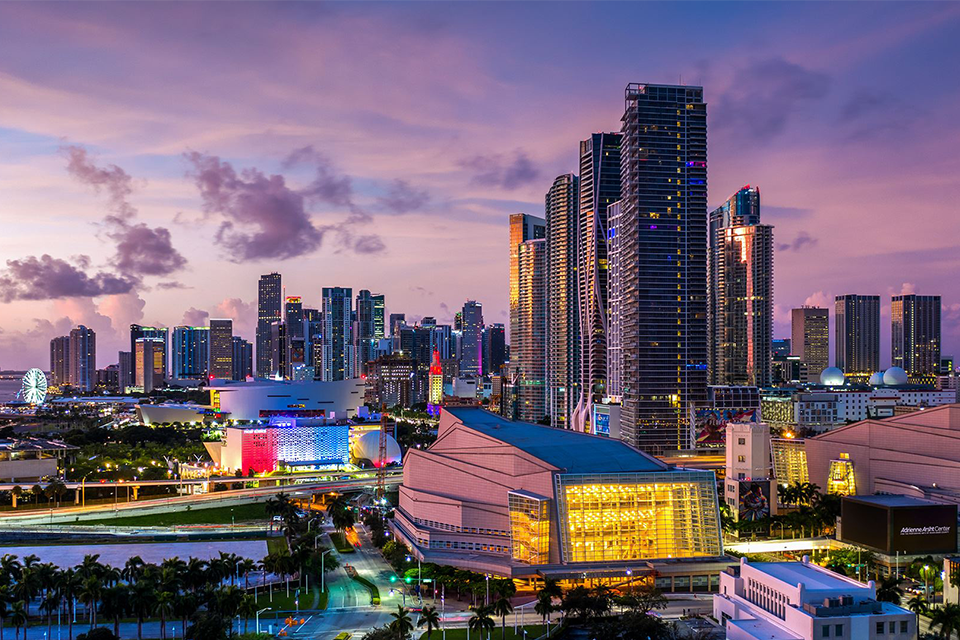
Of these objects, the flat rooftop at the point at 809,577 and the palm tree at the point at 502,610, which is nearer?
the flat rooftop at the point at 809,577

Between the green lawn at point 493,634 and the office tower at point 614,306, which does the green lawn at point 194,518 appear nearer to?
the green lawn at point 493,634

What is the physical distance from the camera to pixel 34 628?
72000 millimetres

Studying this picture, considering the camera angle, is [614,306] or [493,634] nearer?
[493,634]

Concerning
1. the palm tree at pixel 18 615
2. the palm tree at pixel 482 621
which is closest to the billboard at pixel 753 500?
the palm tree at pixel 482 621

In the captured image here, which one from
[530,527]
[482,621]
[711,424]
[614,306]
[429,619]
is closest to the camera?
[482,621]

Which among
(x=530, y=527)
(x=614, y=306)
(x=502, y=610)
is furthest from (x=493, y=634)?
(x=614, y=306)

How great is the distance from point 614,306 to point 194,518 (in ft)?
328

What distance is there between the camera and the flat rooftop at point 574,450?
300 ft

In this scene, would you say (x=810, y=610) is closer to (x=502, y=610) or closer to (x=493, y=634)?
(x=502, y=610)

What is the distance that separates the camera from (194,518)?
12425 centimetres

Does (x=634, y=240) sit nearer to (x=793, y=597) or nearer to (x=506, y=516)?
(x=506, y=516)

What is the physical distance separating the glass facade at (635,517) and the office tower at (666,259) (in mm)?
72242

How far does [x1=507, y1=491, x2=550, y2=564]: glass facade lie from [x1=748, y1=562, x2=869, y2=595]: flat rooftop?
21307mm


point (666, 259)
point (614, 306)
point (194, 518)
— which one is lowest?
point (194, 518)
